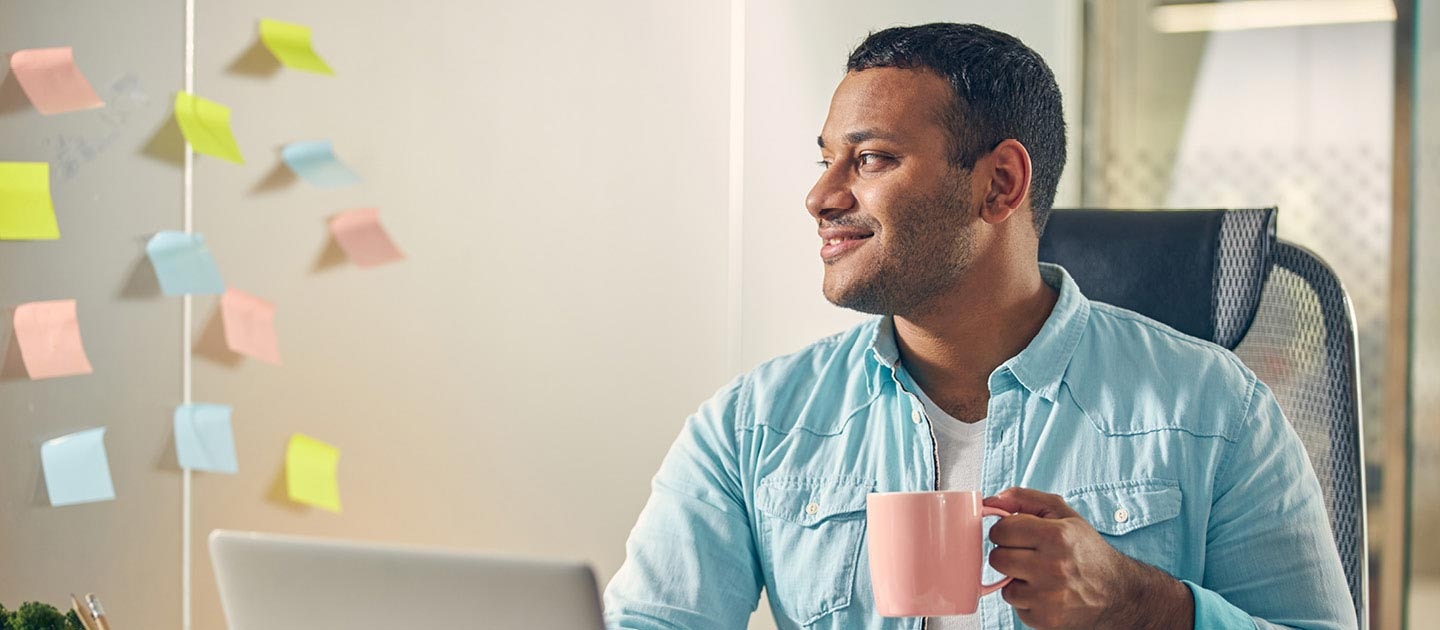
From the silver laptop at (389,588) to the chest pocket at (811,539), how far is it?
0.59m

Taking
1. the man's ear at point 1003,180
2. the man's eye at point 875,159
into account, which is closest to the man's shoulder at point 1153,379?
the man's ear at point 1003,180

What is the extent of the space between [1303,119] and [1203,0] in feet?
0.89

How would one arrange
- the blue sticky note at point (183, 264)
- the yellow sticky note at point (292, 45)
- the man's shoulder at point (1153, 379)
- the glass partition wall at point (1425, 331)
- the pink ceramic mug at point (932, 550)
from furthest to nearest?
the glass partition wall at point (1425, 331), the yellow sticky note at point (292, 45), the blue sticky note at point (183, 264), the man's shoulder at point (1153, 379), the pink ceramic mug at point (932, 550)

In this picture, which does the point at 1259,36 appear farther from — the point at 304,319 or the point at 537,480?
the point at 304,319

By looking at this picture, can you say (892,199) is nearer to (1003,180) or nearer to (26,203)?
→ (1003,180)

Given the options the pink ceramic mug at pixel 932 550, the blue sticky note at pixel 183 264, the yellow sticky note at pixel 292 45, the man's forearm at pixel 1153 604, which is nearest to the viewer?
the pink ceramic mug at pixel 932 550

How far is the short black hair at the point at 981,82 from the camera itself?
1281 mm

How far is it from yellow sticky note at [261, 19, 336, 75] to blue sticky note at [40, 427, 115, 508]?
55 centimetres

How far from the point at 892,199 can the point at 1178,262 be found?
0.95 feet

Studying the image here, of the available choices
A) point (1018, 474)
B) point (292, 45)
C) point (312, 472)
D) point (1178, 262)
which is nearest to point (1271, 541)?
point (1018, 474)

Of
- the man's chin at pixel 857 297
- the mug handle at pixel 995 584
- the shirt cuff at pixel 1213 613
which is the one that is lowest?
the shirt cuff at pixel 1213 613

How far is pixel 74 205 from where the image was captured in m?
1.61

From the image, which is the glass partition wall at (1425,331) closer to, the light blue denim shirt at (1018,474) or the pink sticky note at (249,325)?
the light blue denim shirt at (1018,474)

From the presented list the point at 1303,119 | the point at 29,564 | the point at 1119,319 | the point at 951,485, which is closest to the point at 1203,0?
the point at 1303,119
